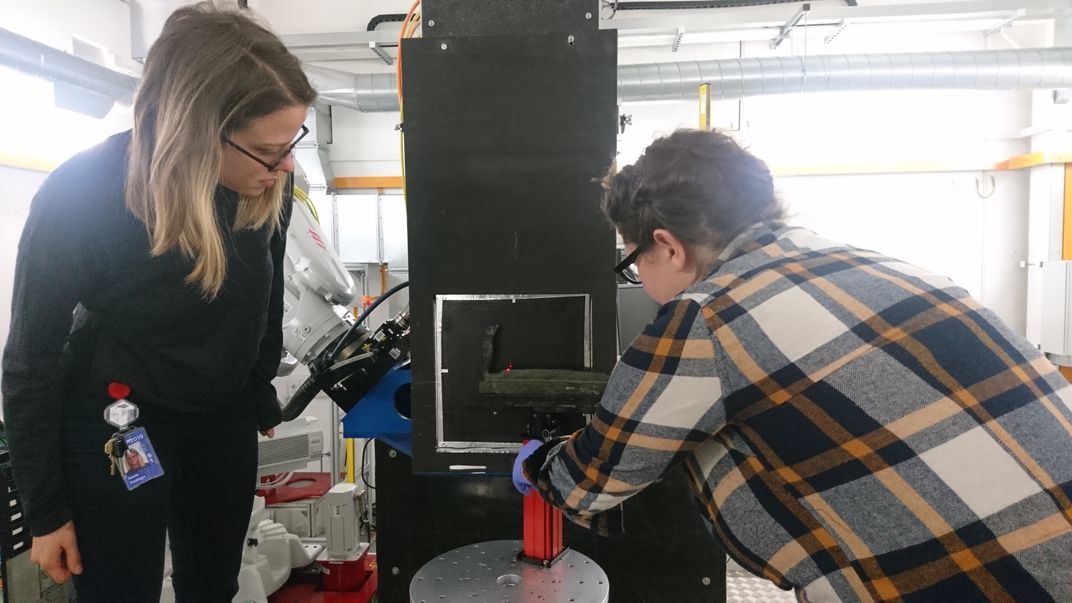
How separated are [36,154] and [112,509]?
8.26ft

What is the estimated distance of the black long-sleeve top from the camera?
2.94 ft

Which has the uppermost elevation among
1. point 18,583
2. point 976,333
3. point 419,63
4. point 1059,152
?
point 1059,152

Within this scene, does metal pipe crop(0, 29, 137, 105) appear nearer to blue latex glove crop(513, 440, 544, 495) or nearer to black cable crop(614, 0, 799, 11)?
blue latex glove crop(513, 440, 544, 495)

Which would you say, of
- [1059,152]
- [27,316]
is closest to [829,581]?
[27,316]

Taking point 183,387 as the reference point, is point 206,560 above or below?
below

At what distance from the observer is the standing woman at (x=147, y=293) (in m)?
0.91

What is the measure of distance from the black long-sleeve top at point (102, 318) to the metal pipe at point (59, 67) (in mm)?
1662

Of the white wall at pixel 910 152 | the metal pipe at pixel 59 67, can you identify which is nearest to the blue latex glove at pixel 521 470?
the metal pipe at pixel 59 67

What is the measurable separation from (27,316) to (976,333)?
1147 millimetres

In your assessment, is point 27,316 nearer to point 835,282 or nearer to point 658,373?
point 658,373

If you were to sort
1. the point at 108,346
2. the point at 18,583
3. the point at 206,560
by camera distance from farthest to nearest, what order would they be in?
1. the point at 18,583
2. the point at 206,560
3. the point at 108,346

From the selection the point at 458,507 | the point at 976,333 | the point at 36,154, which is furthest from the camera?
the point at 36,154

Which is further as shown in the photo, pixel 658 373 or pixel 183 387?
pixel 183 387

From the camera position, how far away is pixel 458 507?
1379 millimetres
